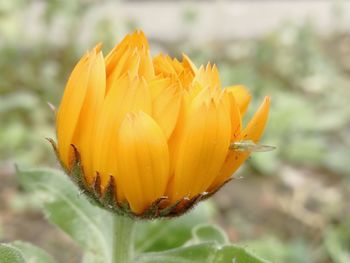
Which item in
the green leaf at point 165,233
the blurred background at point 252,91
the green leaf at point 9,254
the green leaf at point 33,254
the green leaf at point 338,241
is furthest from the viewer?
the blurred background at point 252,91

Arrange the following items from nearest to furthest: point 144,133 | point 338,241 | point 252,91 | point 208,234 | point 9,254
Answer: point 144,133 → point 9,254 → point 208,234 → point 338,241 → point 252,91

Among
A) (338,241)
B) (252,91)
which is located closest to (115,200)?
(338,241)

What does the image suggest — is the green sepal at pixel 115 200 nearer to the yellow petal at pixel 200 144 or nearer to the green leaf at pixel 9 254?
the yellow petal at pixel 200 144

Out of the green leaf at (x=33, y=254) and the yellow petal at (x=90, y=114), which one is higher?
the yellow petal at (x=90, y=114)

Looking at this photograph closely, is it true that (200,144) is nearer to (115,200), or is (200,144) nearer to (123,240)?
(115,200)

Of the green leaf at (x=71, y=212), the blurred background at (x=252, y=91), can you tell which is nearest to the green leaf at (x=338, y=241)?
the blurred background at (x=252, y=91)

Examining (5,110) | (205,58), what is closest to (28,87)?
(5,110)

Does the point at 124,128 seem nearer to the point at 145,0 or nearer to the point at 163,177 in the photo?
the point at 163,177

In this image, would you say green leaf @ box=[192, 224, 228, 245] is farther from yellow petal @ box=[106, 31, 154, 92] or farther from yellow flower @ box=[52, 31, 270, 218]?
yellow petal @ box=[106, 31, 154, 92]

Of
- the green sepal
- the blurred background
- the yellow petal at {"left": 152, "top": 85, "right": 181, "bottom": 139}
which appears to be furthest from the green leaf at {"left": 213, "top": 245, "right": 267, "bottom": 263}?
the blurred background
